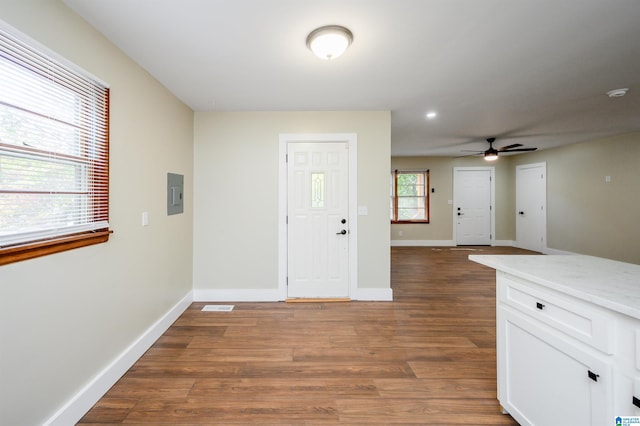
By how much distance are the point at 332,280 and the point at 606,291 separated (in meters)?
2.65

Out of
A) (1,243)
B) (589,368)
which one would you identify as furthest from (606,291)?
(1,243)

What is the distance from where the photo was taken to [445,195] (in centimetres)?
746

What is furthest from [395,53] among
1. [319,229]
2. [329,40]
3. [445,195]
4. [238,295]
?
[445,195]

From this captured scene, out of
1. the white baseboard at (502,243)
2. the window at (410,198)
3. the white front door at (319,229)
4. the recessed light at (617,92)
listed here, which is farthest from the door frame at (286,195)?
the white baseboard at (502,243)

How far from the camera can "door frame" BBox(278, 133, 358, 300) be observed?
11.1 feet

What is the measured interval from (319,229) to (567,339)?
2.56 metres

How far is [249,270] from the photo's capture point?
11.2ft

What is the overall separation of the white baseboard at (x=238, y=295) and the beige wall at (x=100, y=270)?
16.5 inches

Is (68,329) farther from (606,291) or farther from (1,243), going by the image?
(606,291)

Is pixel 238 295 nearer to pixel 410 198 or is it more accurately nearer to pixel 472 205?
pixel 410 198

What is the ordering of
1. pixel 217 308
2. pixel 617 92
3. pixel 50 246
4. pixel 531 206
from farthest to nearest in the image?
pixel 531 206 → pixel 217 308 → pixel 617 92 → pixel 50 246

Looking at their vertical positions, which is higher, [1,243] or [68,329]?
[1,243]

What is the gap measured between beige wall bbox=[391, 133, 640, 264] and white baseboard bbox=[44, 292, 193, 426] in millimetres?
6265

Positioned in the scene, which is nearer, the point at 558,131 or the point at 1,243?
→ the point at 1,243
